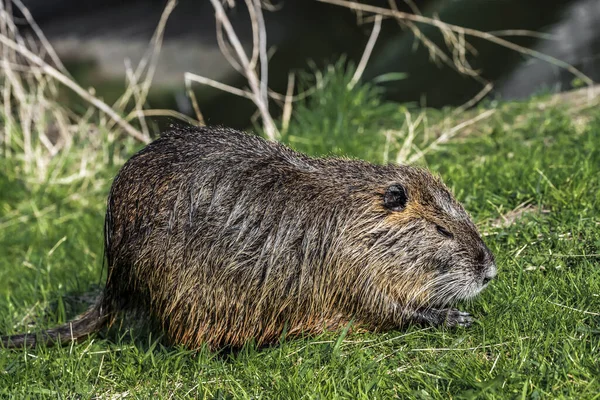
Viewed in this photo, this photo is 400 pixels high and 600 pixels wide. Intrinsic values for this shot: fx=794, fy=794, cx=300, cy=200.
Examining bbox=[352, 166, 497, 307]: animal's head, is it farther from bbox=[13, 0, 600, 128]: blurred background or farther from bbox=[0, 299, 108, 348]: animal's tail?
bbox=[13, 0, 600, 128]: blurred background

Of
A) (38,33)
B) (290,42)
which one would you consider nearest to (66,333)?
(38,33)

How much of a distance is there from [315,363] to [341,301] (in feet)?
1.03

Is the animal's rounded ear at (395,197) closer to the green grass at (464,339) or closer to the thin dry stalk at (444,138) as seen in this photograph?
the green grass at (464,339)

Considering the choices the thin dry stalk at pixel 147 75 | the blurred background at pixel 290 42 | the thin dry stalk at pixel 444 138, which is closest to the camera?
the thin dry stalk at pixel 444 138

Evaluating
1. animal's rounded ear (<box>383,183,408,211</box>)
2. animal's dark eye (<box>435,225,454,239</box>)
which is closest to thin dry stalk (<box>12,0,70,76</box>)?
animal's rounded ear (<box>383,183,408,211</box>)

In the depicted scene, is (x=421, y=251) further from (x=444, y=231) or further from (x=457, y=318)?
(x=457, y=318)

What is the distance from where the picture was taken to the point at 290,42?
10.6 m

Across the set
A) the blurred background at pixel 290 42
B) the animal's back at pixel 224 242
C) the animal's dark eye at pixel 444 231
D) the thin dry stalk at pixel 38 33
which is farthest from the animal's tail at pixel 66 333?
the blurred background at pixel 290 42

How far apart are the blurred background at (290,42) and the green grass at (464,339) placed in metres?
4.23

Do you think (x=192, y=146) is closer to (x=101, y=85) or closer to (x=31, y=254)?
(x=31, y=254)

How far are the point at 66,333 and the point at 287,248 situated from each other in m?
1.13

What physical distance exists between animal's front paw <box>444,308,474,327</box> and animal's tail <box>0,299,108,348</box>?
1.51 meters

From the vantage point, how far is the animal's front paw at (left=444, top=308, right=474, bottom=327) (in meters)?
2.96

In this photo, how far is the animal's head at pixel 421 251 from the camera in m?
3.00
